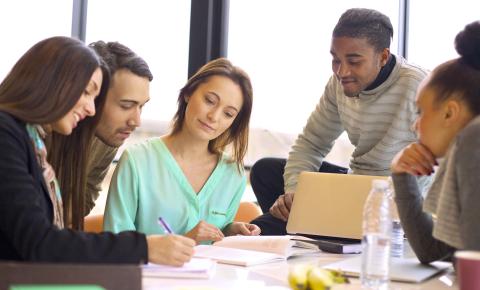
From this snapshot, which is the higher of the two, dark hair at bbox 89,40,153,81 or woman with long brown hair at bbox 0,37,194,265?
dark hair at bbox 89,40,153,81

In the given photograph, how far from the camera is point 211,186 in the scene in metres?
2.44

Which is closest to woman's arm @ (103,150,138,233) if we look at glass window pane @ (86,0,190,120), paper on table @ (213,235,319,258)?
paper on table @ (213,235,319,258)

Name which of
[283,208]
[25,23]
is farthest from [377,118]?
[25,23]

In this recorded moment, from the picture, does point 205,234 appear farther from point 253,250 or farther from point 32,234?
point 32,234

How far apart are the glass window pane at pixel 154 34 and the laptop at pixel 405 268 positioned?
104 inches

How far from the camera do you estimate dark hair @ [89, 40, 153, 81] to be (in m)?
2.41

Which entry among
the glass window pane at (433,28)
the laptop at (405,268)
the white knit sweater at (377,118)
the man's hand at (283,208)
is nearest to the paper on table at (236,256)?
the laptop at (405,268)

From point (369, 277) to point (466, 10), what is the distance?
2259 mm

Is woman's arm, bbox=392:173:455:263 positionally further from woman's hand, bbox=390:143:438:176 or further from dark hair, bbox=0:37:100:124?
dark hair, bbox=0:37:100:124

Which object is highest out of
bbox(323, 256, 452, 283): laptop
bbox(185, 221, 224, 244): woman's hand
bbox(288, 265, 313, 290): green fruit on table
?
bbox(288, 265, 313, 290): green fruit on table

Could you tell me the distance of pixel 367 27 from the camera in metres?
2.77

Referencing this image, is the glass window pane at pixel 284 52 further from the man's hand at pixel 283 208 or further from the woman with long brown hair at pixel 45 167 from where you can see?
the woman with long brown hair at pixel 45 167

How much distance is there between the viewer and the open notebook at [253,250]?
1689 millimetres

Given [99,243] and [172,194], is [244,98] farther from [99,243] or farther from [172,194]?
[99,243]
